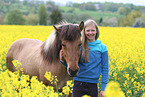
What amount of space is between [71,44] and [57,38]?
52 centimetres

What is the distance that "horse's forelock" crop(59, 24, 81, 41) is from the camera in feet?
10.5

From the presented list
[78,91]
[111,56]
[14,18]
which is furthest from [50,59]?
[14,18]

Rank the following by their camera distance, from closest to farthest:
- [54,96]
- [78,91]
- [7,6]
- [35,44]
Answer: [54,96] → [78,91] → [35,44] → [7,6]

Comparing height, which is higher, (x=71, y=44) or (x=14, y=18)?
(x=71, y=44)

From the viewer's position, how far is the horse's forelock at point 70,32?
3.21 m

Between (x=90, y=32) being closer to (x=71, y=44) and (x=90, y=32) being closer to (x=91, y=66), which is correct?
(x=71, y=44)

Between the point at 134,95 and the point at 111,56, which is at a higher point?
the point at 111,56

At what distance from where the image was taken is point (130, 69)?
5742mm

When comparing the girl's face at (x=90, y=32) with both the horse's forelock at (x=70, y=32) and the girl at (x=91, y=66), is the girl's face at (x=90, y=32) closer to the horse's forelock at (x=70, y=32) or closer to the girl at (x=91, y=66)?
the girl at (x=91, y=66)

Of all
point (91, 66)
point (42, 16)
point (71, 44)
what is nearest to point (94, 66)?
point (91, 66)

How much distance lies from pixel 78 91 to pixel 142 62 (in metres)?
3.65

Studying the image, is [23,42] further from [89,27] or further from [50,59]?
[89,27]

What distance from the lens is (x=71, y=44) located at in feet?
10.4

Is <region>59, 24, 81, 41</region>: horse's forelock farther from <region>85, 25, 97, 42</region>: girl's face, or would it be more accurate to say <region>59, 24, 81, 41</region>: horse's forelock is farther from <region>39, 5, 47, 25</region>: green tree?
<region>39, 5, 47, 25</region>: green tree
